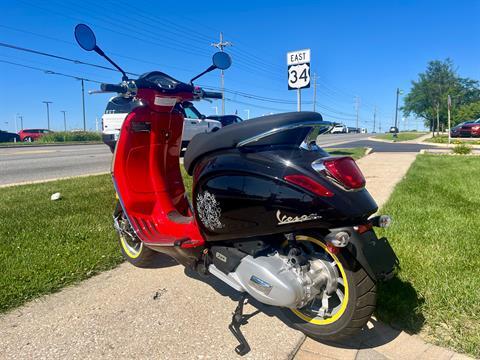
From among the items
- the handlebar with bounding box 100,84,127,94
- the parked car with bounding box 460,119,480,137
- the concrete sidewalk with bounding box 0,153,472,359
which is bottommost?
the concrete sidewalk with bounding box 0,153,472,359

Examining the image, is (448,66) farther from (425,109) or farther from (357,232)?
(357,232)

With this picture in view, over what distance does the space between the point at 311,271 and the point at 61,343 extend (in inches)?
58.3

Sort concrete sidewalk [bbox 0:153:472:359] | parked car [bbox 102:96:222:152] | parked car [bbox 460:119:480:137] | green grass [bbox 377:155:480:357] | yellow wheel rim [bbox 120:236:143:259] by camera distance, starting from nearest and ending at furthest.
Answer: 1. concrete sidewalk [bbox 0:153:472:359]
2. green grass [bbox 377:155:480:357]
3. yellow wheel rim [bbox 120:236:143:259]
4. parked car [bbox 102:96:222:152]
5. parked car [bbox 460:119:480:137]

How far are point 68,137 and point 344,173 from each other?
3782 centimetres

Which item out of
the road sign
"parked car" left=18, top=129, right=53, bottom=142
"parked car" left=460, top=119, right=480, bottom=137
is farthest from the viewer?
"parked car" left=18, top=129, right=53, bottom=142

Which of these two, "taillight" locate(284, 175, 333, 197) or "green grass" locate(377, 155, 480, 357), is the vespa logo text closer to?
"taillight" locate(284, 175, 333, 197)

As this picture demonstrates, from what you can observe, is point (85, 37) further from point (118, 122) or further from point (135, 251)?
point (118, 122)

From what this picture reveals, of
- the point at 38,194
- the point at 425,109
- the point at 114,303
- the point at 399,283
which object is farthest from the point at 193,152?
the point at 425,109

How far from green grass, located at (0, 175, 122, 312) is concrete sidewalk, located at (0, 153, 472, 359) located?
207mm

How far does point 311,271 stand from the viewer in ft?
6.74

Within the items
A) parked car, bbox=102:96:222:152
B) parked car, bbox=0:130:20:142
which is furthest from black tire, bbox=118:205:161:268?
parked car, bbox=0:130:20:142

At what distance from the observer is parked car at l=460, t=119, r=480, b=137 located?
24.8 meters

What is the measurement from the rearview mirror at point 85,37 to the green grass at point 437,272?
2.72 metres

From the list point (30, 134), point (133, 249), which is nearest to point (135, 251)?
point (133, 249)
